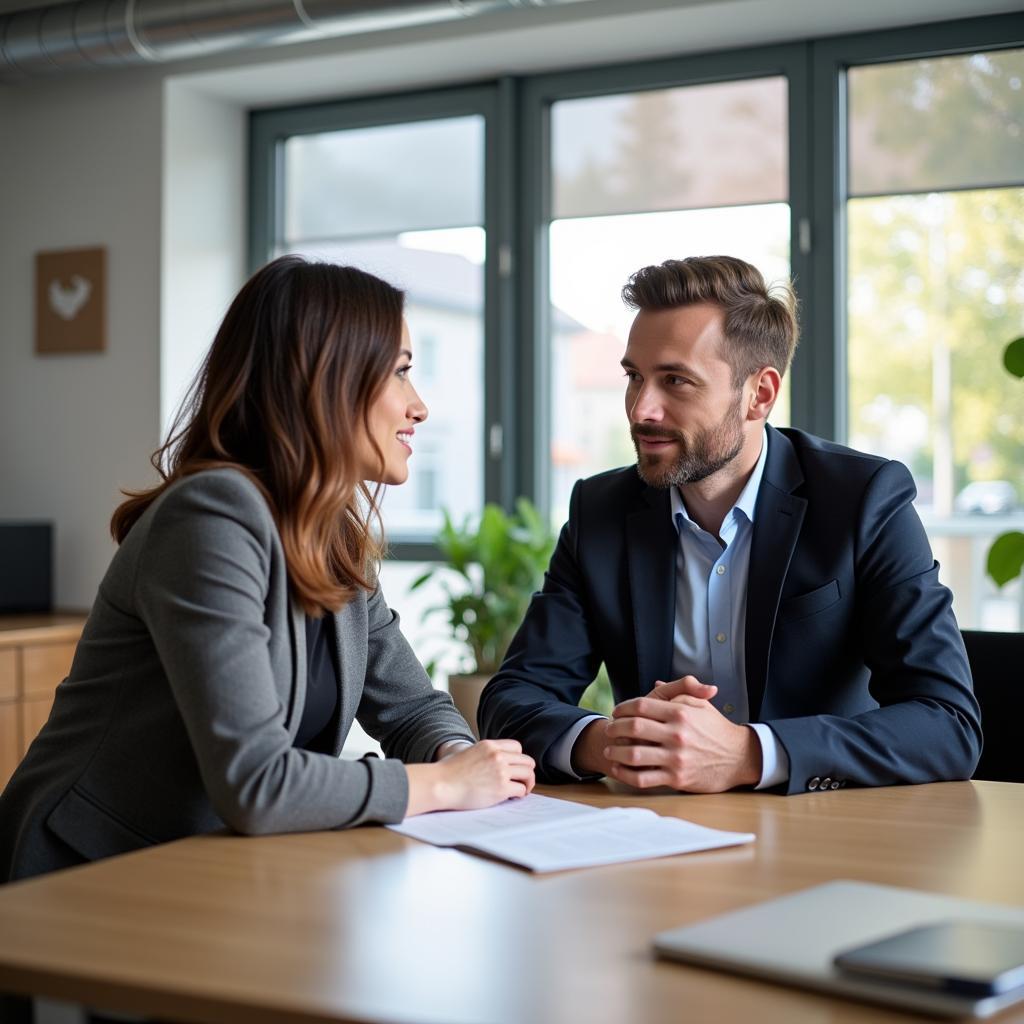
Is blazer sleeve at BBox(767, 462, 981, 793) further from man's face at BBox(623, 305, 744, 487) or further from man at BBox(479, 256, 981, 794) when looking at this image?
man's face at BBox(623, 305, 744, 487)

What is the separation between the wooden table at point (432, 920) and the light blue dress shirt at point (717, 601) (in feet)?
1.84

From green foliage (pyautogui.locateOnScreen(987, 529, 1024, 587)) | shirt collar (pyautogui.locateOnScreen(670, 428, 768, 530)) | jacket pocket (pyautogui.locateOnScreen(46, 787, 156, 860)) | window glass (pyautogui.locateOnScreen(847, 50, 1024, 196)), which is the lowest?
jacket pocket (pyautogui.locateOnScreen(46, 787, 156, 860))

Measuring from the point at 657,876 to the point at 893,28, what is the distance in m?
3.32

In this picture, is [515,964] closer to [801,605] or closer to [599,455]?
[801,605]

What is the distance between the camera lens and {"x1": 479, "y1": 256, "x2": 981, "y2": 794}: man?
194cm

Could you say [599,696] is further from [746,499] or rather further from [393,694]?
[393,694]

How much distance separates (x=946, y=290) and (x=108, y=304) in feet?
9.10

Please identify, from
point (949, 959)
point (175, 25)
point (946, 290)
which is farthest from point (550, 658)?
point (175, 25)

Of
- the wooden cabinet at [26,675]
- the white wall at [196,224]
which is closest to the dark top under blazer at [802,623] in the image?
the wooden cabinet at [26,675]

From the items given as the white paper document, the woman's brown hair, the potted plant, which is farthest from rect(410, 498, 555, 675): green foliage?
the white paper document

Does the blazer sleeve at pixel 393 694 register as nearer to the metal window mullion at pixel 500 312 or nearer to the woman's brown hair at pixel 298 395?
the woman's brown hair at pixel 298 395

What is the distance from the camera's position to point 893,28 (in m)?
3.99

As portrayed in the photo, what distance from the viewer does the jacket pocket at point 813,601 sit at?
2.14 meters

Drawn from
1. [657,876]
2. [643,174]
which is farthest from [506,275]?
[657,876]
